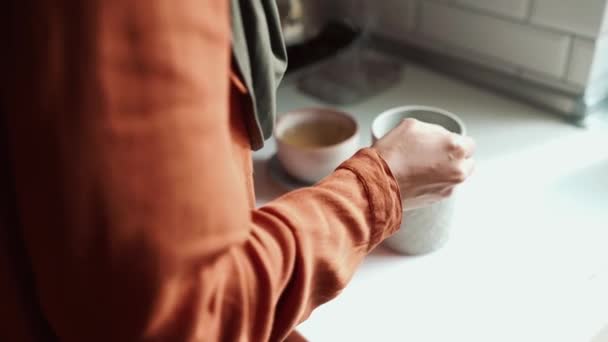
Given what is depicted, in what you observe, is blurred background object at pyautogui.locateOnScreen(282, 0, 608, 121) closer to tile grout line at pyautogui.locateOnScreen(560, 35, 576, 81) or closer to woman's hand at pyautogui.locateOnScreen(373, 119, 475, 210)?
tile grout line at pyautogui.locateOnScreen(560, 35, 576, 81)

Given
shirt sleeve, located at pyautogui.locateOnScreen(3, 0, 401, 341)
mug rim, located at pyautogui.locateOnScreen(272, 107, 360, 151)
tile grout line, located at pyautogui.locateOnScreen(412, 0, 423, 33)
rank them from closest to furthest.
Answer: shirt sleeve, located at pyautogui.locateOnScreen(3, 0, 401, 341) → mug rim, located at pyautogui.locateOnScreen(272, 107, 360, 151) → tile grout line, located at pyautogui.locateOnScreen(412, 0, 423, 33)

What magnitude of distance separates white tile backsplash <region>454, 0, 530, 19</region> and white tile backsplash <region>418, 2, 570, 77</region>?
11mm

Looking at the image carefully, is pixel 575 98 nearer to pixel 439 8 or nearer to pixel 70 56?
pixel 439 8

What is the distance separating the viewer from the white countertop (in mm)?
569

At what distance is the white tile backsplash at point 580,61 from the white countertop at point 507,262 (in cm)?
6

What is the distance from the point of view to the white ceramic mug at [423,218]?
0.62 meters

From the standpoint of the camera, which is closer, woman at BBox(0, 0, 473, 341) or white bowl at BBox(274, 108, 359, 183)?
woman at BBox(0, 0, 473, 341)

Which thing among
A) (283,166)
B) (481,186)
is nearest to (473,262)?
(481,186)

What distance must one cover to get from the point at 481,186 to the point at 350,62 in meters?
0.35

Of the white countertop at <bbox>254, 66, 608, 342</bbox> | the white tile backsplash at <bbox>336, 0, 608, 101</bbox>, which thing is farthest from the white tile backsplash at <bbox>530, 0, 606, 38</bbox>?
the white countertop at <bbox>254, 66, 608, 342</bbox>

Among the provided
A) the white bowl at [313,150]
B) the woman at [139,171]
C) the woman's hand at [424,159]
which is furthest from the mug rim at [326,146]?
the woman at [139,171]

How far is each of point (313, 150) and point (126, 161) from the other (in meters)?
0.40

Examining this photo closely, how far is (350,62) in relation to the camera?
1.01 m

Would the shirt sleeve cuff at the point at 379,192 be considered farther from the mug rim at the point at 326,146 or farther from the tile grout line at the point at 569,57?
the tile grout line at the point at 569,57
